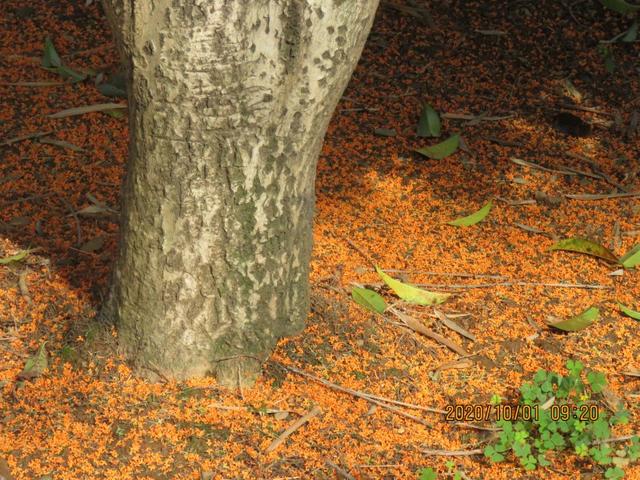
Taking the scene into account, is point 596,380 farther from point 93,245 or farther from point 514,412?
point 93,245

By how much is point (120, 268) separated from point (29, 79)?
2058 millimetres

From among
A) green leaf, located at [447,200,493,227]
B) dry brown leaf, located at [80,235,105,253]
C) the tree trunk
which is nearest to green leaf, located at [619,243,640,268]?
green leaf, located at [447,200,493,227]

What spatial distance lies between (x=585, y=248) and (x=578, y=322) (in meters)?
0.53

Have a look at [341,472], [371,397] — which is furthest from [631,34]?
[341,472]

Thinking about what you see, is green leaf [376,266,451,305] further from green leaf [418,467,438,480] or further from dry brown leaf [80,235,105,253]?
dry brown leaf [80,235,105,253]

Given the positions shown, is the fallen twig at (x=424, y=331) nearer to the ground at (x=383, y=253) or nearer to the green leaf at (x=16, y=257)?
the ground at (x=383, y=253)

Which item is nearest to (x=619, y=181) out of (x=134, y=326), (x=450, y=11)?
(x=450, y=11)

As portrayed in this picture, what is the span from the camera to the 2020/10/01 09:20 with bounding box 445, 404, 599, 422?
308 centimetres

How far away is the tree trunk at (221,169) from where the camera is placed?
8.63ft

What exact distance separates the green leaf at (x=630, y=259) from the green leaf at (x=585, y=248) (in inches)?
1.3

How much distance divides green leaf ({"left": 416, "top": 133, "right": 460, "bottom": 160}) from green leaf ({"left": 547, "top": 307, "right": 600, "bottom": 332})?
1.21 meters

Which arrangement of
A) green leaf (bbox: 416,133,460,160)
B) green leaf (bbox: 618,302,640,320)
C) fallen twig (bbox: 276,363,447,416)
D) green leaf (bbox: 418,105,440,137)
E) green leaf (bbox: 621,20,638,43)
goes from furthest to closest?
1. green leaf (bbox: 621,20,638,43)
2. green leaf (bbox: 418,105,440,137)
3. green leaf (bbox: 416,133,460,160)
4. green leaf (bbox: 618,302,640,320)
5. fallen twig (bbox: 276,363,447,416)

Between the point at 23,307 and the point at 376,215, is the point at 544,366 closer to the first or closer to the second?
the point at 376,215

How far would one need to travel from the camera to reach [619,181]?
4.52 metres
